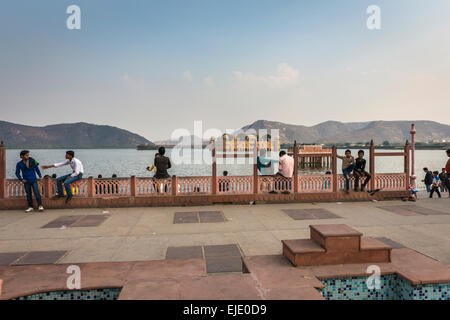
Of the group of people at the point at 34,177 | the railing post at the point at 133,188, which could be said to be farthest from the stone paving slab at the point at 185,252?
the group of people at the point at 34,177

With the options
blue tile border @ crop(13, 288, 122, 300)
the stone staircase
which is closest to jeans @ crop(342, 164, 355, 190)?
the stone staircase

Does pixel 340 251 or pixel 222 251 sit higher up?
pixel 340 251

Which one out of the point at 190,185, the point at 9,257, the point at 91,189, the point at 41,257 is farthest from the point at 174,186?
the point at 9,257

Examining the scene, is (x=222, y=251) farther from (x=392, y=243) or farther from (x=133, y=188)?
(x=133, y=188)

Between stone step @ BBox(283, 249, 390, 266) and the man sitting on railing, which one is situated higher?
the man sitting on railing

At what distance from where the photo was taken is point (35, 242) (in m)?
6.73

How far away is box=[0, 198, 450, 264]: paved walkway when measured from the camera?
619 centimetres

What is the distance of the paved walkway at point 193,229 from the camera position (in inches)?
244

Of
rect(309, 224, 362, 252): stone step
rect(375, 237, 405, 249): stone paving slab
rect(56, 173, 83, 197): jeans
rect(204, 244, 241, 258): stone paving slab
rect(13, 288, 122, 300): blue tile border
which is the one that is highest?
rect(56, 173, 83, 197): jeans

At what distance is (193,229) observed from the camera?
7.86 metres

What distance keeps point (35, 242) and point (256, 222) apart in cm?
550

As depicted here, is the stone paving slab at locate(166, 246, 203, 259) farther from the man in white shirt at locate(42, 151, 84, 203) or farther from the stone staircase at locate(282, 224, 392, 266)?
the man in white shirt at locate(42, 151, 84, 203)
